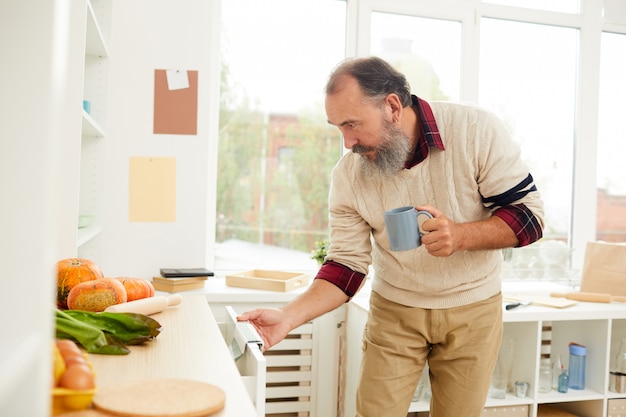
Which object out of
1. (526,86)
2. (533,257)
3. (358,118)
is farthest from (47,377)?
(526,86)

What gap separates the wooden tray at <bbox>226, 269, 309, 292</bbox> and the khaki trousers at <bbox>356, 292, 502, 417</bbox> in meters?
0.90

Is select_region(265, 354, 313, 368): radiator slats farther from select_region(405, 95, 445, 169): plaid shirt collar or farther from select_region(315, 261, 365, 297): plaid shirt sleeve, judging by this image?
select_region(405, 95, 445, 169): plaid shirt collar

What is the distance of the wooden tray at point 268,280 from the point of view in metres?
2.69

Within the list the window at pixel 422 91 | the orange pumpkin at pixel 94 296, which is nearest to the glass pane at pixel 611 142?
the window at pixel 422 91

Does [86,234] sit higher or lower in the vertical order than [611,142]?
lower

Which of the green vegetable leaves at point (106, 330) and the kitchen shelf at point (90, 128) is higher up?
the kitchen shelf at point (90, 128)

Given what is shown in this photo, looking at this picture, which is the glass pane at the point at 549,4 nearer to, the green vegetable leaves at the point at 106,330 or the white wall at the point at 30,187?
the green vegetable leaves at the point at 106,330

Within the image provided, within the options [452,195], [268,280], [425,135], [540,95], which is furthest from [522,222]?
[540,95]

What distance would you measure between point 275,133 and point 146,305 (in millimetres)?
1812

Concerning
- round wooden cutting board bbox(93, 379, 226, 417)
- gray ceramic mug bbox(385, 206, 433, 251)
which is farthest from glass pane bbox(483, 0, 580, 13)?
round wooden cutting board bbox(93, 379, 226, 417)

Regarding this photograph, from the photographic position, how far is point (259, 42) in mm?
3131

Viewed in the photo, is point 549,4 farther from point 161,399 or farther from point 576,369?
point 161,399

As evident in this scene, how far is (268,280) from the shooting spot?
271 cm

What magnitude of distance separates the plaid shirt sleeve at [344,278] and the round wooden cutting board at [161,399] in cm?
97
